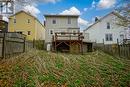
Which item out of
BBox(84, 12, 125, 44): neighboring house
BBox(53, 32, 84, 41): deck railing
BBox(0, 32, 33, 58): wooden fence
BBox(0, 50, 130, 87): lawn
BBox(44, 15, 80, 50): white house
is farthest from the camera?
BBox(84, 12, 125, 44): neighboring house

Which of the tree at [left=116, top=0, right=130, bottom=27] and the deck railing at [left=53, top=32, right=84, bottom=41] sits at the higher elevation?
the tree at [left=116, top=0, right=130, bottom=27]

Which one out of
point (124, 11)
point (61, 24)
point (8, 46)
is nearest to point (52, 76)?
point (8, 46)

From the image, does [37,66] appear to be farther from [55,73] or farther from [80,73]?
[80,73]

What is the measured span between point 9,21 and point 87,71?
26.0 meters

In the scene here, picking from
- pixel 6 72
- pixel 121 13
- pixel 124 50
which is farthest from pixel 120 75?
pixel 121 13

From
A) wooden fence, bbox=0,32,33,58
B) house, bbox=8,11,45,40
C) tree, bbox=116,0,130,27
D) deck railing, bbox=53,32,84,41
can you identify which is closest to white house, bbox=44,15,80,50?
house, bbox=8,11,45,40

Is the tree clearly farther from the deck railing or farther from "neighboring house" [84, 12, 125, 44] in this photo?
"neighboring house" [84, 12, 125, 44]

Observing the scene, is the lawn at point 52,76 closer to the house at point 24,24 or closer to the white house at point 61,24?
the white house at point 61,24

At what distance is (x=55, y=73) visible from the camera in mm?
8203

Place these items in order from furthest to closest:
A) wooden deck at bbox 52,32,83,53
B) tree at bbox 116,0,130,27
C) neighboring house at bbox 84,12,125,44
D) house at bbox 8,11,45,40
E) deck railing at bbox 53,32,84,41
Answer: house at bbox 8,11,45,40 → neighboring house at bbox 84,12,125,44 → wooden deck at bbox 52,32,83,53 → deck railing at bbox 53,32,84,41 → tree at bbox 116,0,130,27

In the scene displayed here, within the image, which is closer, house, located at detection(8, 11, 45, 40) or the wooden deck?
the wooden deck

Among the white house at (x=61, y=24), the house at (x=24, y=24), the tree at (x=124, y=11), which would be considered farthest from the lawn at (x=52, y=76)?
the house at (x=24, y=24)

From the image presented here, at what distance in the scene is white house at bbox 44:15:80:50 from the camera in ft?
98.1

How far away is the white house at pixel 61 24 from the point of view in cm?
2991
